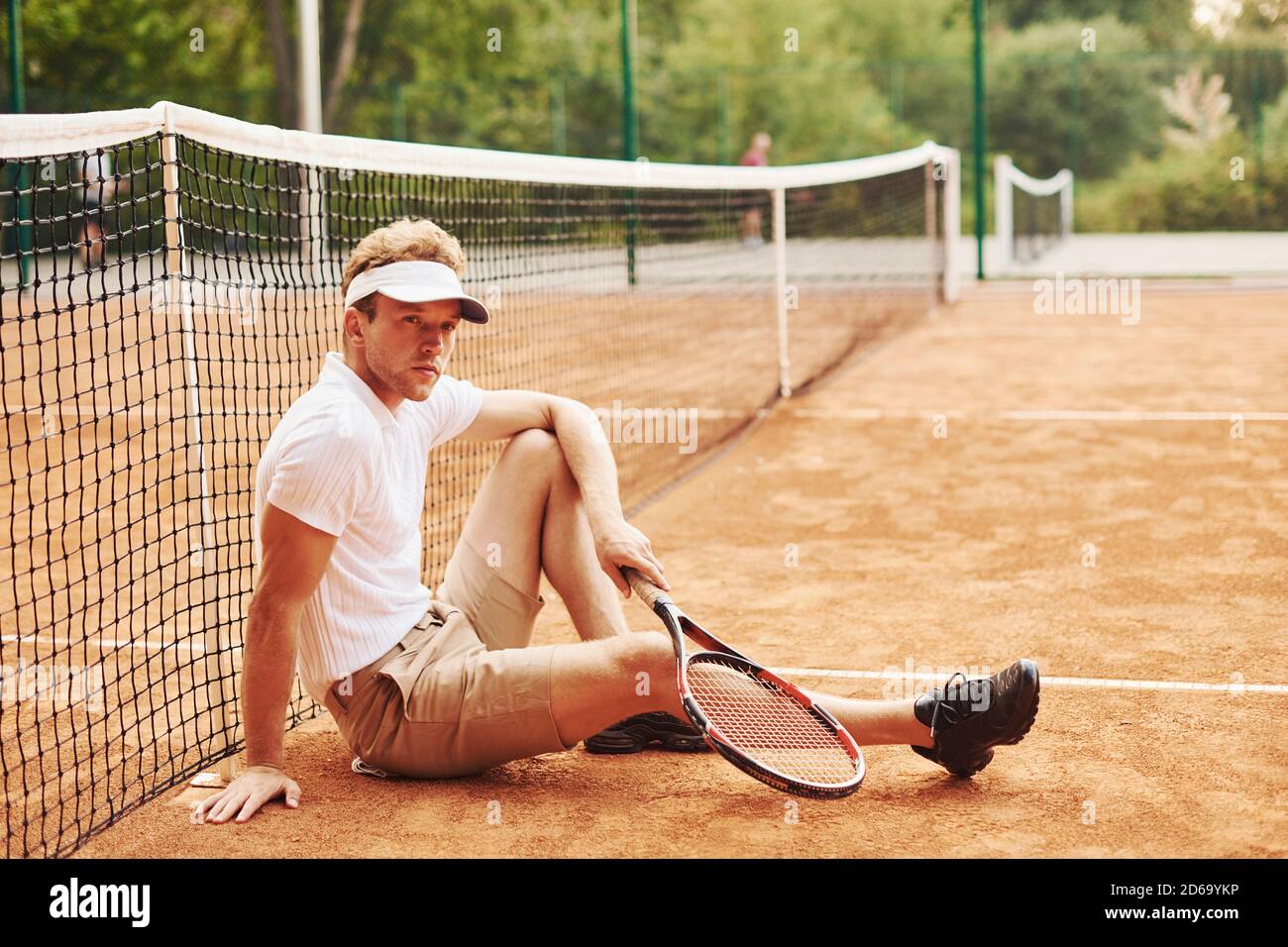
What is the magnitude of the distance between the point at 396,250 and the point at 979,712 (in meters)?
1.59

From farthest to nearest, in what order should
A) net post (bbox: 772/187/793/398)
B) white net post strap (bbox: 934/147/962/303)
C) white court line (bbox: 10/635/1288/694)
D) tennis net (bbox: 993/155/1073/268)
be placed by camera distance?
tennis net (bbox: 993/155/1073/268) < white net post strap (bbox: 934/147/962/303) < net post (bbox: 772/187/793/398) < white court line (bbox: 10/635/1288/694)

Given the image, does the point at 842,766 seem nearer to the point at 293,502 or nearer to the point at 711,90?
the point at 293,502

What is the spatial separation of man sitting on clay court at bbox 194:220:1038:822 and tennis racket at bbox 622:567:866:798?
0.07 metres

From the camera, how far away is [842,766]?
3.11 meters

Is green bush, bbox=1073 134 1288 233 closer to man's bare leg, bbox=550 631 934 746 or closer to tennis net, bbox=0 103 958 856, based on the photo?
tennis net, bbox=0 103 958 856

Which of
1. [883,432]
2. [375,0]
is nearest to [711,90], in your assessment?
[375,0]

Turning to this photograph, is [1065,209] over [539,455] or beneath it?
over

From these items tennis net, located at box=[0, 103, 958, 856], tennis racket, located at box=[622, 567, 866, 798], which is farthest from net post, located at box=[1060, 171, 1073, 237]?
tennis racket, located at box=[622, 567, 866, 798]

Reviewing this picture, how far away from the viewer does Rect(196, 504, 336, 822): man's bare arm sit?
9.85ft

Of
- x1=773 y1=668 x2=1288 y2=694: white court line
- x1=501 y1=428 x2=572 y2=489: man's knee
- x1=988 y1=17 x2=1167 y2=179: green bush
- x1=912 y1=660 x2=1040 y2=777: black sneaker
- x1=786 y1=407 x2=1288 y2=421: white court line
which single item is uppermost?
x1=988 y1=17 x2=1167 y2=179: green bush

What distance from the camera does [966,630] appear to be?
466 centimetres

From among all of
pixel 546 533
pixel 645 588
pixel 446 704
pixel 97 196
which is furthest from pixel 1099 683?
pixel 97 196

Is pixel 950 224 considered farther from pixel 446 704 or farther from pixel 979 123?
pixel 446 704

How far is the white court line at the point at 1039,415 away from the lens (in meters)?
8.45
